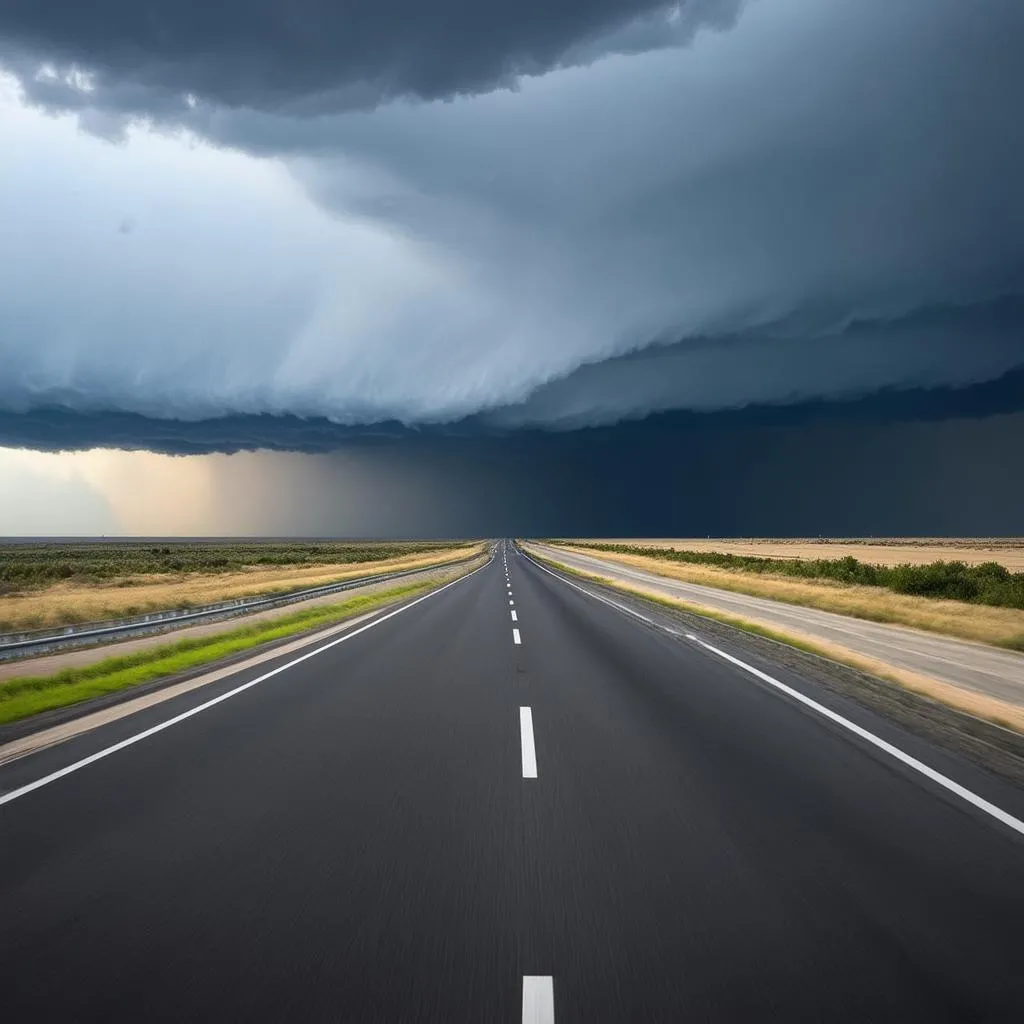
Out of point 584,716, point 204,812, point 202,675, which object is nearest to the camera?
point 204,812

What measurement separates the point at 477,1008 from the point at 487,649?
12.4 meters

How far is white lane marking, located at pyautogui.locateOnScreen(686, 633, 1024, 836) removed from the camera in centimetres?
601

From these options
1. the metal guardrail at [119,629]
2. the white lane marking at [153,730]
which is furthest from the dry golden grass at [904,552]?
the white lane marking at [153,730]

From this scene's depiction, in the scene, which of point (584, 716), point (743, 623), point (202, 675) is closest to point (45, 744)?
point (202, 675)

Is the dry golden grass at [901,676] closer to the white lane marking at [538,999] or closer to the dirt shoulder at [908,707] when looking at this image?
the dirt shoulder at [908,707]

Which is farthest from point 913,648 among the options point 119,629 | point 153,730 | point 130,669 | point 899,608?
point 119,629

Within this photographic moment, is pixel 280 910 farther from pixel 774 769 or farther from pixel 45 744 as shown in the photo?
pixel 45 744

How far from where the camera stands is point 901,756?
7.73 meters

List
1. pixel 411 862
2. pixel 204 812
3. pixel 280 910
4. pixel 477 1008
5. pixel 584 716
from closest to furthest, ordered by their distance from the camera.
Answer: pixel 477 1008, pixel 280 910, pixel 411 862, pixel 204 812, pixel 584 716

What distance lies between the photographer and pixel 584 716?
9.52 meters

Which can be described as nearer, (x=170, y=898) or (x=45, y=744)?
(x=170, y=898)

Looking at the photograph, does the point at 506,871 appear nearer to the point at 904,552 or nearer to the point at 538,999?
the point at 538,999

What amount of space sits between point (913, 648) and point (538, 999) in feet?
52.7

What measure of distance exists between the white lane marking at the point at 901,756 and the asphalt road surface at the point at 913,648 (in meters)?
3.11
